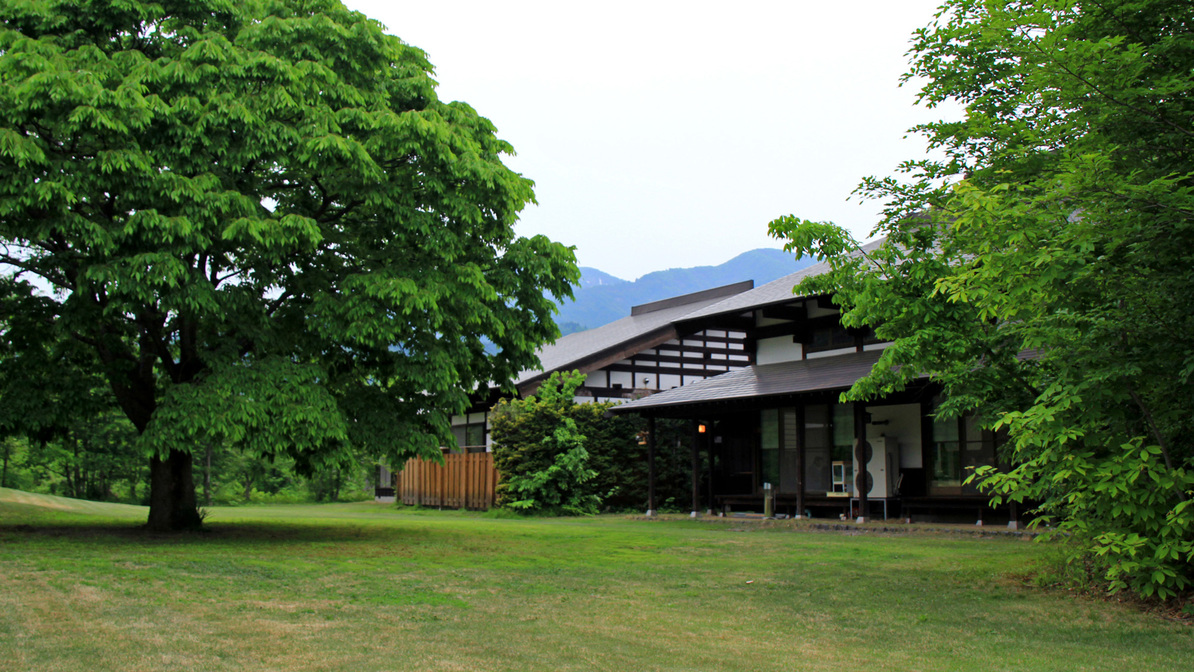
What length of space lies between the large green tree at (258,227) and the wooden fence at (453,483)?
1235cm

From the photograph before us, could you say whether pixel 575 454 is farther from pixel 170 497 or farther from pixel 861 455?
pixel 170 497

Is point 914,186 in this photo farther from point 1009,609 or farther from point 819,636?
point 819,636

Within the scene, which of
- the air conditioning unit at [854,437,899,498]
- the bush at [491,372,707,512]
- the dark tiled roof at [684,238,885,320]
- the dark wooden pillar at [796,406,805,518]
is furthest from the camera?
the bush at [491,372,707,512]

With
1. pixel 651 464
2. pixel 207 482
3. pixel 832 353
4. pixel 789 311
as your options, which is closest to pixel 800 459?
pixel 832 353

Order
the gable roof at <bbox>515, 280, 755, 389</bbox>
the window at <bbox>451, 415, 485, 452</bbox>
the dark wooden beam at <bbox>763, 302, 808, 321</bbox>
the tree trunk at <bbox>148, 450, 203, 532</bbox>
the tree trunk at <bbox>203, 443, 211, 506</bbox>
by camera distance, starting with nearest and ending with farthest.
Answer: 1. the tree trunk at <bbox>148, 450, 203, 532</bbox>
2. the dark wooden beam at <bbox>763, 302, 808, 321</bbox>
3. the gable roof at <bbox>515, 280, 755, 389</bbox>
4. the window at <bbox>451, 415, 485, 452</bbox>
5. the tree trunk at <bbox>203, 443, 211, 506</bbox>

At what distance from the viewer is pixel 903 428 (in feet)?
65.1

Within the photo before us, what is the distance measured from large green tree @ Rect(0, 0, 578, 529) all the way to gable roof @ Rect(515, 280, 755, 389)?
7.79 meters

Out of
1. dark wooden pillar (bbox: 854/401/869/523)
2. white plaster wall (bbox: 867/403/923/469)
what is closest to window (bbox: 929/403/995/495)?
white plaster wall (bbox: 867/403/923/469)

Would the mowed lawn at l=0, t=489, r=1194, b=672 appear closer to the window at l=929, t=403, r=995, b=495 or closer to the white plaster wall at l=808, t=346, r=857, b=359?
the window at l=929, t=403, r=995, b=495

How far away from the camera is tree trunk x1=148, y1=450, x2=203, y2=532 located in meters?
15.8

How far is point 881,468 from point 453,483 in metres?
14.9

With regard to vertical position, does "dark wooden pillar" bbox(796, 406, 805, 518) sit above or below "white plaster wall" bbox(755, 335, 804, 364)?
below

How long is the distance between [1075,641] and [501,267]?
10.7m

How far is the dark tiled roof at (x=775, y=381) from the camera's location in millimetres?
18625
